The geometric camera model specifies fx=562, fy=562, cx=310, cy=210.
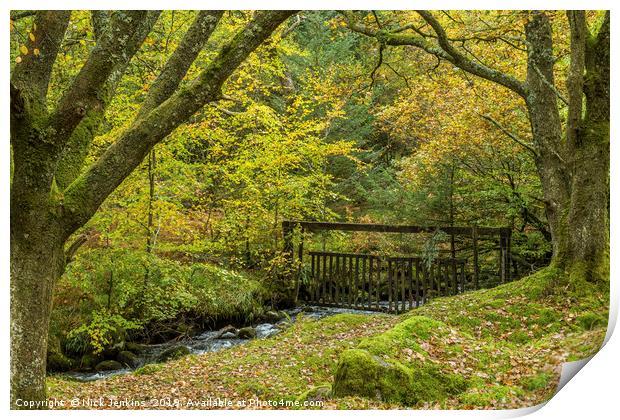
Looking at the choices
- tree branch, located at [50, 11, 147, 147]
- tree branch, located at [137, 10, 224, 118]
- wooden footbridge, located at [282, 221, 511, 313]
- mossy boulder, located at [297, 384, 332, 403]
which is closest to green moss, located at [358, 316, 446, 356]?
mossy boulder, located at [297, 384, 332, 403]

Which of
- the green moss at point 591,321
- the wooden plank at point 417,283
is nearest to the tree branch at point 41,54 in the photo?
the green moss at point 591,321

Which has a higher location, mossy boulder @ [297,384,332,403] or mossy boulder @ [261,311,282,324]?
mossy boulder @ [297,384,332,403]

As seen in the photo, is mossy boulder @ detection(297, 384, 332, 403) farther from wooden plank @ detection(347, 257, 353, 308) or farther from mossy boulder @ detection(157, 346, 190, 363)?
wooden plank @ detection(347, 257, 353, 308)

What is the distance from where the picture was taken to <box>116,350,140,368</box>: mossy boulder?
267 inches

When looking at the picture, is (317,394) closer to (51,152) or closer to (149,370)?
(149,370)

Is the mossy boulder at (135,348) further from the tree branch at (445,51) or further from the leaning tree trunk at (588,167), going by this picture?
the leaning tree trunk at (588,167)

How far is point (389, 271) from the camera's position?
841 centimetres

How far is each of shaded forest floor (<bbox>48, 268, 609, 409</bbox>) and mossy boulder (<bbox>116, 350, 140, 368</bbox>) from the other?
2.45ft

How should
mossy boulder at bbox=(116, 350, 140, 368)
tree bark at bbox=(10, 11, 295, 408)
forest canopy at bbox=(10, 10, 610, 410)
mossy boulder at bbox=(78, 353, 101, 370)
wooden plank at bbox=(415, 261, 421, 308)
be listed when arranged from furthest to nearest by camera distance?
Result: 1. wooden plank at bbox=(415, 261, 421, 308)
2. mossy boulder at bbox=(116, 350, 140, 368)
3. mossy boulder at bbox=(78, 353, 101, 370)
4. forest canopy at bbox=(10, 10, 610, 410)
5. tree bark at bbox=(10, 11, 295, 408)

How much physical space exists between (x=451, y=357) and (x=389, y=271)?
149 inches

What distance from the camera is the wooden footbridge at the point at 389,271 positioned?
26.6 ft

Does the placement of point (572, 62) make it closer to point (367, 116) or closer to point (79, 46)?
point (367, 116)

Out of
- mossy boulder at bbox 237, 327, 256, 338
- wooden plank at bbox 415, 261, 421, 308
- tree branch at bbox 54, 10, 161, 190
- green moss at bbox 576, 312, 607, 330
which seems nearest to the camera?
tree branch at bbox 54, 10, 161, 190

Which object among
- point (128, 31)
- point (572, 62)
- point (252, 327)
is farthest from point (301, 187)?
point (128, 31)
